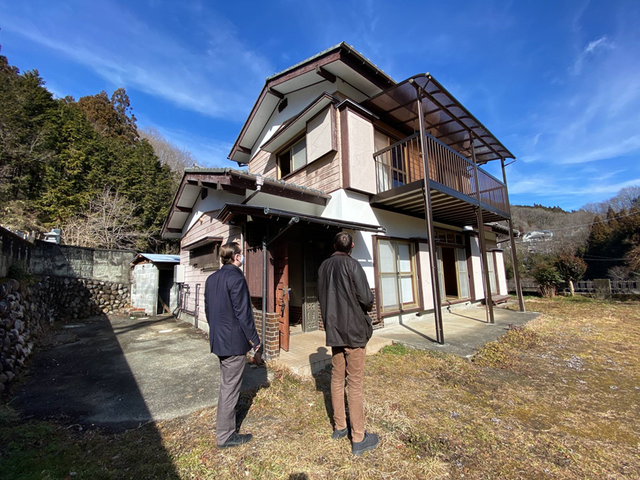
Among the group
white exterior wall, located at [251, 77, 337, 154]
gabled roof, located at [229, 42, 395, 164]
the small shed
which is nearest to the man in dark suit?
gabled roof, located at [229, 42, 395, 164]

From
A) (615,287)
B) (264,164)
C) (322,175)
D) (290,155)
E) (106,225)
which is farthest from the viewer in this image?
(106,225)

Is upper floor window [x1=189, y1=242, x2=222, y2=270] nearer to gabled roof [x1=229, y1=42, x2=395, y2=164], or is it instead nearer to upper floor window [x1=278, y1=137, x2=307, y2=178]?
upper floor window [x1=278, y1=137, x2=307, y2=178]

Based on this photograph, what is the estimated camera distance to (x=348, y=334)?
2.25 metres

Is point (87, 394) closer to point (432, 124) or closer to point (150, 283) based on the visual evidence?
point (150, 283)

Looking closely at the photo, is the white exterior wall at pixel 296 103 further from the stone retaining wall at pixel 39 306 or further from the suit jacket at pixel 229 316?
the stone retaining wall at pixel 39 306

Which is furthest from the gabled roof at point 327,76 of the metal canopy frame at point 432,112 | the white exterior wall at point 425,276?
the white exterior wall at point 425,276

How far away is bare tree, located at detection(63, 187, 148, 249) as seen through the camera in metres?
13.1

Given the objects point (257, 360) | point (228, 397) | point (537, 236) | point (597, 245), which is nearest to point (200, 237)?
point (257, 360)

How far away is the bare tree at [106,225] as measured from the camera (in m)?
13.1

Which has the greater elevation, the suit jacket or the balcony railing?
the balcony railing

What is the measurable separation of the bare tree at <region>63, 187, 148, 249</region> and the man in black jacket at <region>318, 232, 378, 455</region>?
1560cm

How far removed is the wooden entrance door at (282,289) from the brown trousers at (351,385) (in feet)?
7.02

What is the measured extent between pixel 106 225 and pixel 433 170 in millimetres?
15678

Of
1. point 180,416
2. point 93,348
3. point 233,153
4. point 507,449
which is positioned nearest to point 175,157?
point 233,153
